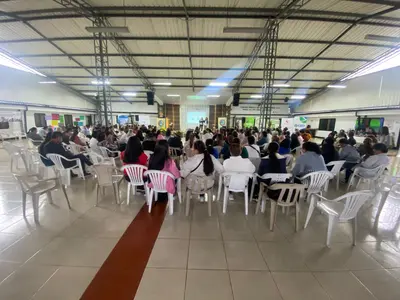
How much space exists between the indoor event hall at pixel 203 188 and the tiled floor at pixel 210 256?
1cm

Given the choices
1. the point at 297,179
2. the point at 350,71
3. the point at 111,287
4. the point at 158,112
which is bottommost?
the point at 111,287

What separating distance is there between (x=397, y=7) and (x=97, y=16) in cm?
999

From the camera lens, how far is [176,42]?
8711mm

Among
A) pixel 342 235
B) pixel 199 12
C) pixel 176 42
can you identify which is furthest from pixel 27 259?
pixel 176 42

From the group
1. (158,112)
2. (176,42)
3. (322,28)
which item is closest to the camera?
(322,28)

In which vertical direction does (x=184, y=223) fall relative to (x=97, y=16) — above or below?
below

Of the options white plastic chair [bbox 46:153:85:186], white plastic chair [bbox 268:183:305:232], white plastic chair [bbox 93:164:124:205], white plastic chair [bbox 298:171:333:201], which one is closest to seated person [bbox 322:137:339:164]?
white plastic chair [bbox 298:171:333:201]

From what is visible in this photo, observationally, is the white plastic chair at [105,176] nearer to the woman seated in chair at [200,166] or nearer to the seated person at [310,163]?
the woman seated in chair at [200,166]

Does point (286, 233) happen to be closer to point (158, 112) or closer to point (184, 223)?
point (184, 223)

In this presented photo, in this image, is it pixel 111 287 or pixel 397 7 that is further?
pixel 397 7

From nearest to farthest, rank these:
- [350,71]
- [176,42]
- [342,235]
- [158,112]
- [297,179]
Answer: [342,235] → [297,179] → [176,42] → [350,71] → [158,112]

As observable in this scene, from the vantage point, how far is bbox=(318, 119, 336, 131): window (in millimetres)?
15914

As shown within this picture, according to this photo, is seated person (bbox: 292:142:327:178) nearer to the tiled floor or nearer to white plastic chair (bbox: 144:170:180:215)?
the tiled floor

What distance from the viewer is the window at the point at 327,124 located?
15.9 metres
